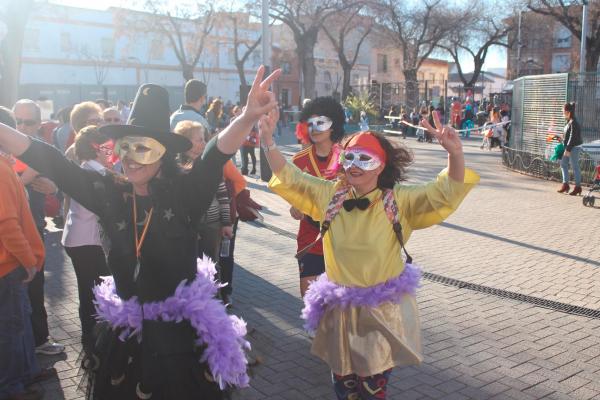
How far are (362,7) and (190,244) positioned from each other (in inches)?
1206

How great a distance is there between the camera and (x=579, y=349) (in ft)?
16.0

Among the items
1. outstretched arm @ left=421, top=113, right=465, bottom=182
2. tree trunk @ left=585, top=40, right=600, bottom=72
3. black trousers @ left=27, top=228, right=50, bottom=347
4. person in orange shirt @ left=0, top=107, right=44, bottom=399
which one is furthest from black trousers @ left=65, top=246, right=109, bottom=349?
tree trunk @ left=585, top=40, right=600, bottom=72

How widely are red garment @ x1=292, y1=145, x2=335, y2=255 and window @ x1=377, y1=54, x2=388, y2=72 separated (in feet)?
233

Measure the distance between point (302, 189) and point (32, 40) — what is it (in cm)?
4880

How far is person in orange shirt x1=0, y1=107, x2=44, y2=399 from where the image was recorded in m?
3.72

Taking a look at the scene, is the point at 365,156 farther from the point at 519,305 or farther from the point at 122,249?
the point at 519,305

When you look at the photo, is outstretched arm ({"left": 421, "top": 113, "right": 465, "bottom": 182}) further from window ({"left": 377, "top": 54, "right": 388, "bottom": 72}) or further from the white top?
window ({"left": 377, "top": 54, "right": 388, "bottom": 72})

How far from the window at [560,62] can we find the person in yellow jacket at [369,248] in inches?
2551

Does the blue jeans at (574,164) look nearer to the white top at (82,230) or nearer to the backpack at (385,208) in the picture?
the backpack at (385,208)

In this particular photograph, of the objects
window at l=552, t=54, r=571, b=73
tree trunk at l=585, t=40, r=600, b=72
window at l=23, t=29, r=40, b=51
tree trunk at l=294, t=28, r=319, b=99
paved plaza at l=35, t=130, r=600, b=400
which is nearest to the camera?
paved plaza at l=35, t=130, r=600, b=400

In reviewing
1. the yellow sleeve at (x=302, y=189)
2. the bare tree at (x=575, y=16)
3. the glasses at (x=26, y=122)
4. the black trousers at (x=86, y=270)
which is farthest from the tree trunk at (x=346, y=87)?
the yellow sleeve at (x=302, y=189)

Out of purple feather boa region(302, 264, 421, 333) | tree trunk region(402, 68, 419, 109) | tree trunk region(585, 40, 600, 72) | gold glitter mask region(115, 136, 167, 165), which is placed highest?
tree trunk region(585, 40, 600, 72)

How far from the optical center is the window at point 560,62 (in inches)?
2437

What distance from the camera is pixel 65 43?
48.2m
